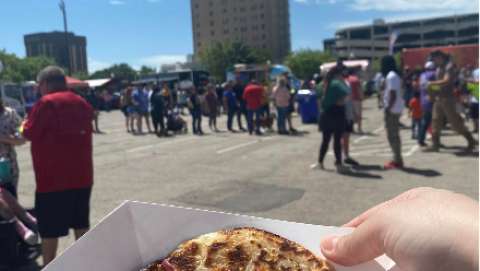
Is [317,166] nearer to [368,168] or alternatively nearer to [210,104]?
[368,168]

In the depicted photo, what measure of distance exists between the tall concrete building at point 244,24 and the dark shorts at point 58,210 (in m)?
9.24

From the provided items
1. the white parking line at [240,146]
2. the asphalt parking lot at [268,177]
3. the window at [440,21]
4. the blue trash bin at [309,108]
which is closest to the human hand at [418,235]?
the asphalt parking lot at [268,177]

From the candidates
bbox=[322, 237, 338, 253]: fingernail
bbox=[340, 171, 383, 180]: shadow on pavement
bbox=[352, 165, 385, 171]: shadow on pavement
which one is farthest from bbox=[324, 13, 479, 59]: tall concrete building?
bbox=[322, 237, 338, 253]: fingernail

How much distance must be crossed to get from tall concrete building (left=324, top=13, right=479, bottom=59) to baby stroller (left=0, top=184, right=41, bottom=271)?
10860 centimetres

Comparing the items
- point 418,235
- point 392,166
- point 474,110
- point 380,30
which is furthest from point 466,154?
point 380,30

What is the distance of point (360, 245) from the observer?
1.11 meters

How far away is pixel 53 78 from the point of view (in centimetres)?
438

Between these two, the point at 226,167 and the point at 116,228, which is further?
the point at 226,167

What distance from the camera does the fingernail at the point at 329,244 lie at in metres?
1.13

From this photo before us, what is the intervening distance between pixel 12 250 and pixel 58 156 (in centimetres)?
120

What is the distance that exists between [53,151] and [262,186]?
4.26m

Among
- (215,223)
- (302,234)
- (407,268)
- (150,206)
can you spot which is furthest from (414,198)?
(150,206)

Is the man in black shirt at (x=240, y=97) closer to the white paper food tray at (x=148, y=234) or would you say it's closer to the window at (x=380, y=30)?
Answer: the white paper food tray at (x=148, y=234)

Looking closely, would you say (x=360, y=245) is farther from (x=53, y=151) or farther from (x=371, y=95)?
(x=371, y=95)
